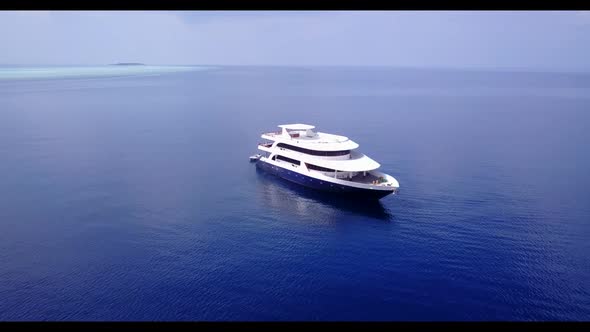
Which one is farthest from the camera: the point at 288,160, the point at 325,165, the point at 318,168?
the point at 288,160

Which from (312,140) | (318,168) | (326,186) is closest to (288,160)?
(312,140)

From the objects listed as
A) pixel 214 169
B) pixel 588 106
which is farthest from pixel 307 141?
pixel 588 106

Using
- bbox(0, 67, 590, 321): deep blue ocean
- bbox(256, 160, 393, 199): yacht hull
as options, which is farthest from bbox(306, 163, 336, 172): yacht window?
bbox(0, 67, 590, 321): deep blue ocean

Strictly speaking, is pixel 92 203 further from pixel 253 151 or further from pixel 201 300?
pixel 253 151

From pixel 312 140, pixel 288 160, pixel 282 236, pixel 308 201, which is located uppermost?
pixel 312 140

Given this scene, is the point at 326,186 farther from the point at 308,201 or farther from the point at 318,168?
the point at 318,168

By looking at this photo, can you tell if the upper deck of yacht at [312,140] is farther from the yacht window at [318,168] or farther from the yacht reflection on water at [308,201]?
the yacht reflection on water at [308,201]
